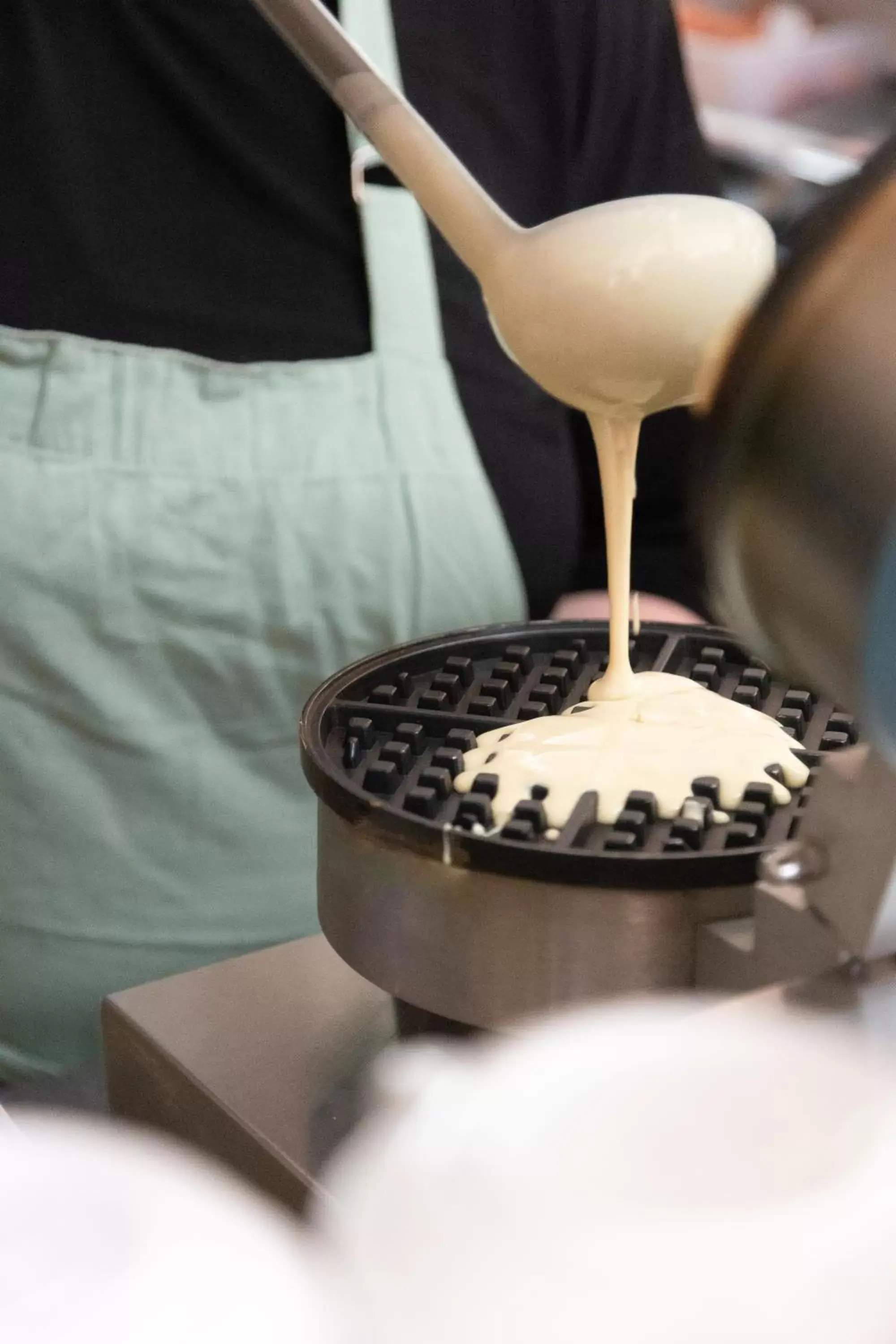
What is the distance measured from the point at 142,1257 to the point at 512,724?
64cm

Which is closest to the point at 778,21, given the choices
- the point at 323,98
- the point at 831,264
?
the point at 323,98

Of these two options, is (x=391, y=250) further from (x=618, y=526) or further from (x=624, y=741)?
(x=624, y=741)

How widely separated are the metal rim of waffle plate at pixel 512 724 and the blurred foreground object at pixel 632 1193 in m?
0.26

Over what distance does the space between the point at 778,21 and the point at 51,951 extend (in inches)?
77.4

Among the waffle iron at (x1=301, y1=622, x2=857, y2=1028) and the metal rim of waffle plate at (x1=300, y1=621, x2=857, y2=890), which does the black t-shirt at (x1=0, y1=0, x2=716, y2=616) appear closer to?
the metal rim of waffle plate at (x1=300, y1=621, x2=857, y2=890)

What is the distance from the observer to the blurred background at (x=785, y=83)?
96.5 inches

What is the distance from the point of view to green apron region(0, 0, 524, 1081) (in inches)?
45.6

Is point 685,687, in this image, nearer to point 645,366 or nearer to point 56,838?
point 645,366

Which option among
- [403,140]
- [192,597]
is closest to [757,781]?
[403,140]

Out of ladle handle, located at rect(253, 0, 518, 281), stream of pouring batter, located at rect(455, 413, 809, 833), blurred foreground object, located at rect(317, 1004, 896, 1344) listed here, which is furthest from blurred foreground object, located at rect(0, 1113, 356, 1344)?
ladle handle, located at rect(253, 0, 518, 281)

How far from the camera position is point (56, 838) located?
1201 millimetres

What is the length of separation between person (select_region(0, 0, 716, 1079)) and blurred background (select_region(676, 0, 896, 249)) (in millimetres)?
1284

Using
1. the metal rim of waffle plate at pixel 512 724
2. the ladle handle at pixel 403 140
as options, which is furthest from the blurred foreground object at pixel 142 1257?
the ladle handle at pixel 403 140

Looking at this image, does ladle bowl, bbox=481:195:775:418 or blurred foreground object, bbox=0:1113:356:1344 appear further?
ladle bowl, bbox=481:195:775:418
